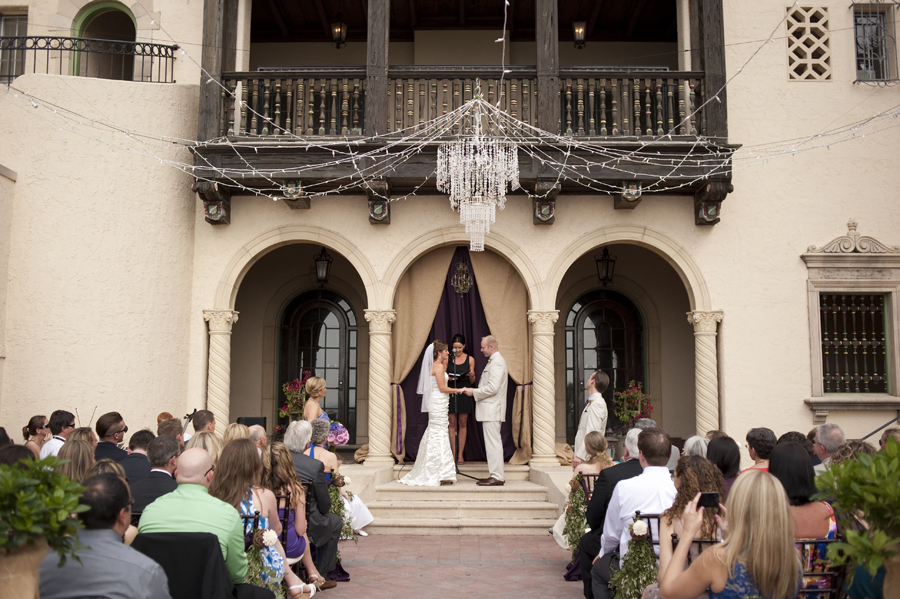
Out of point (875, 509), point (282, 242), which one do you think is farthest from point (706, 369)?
point (875, 509)

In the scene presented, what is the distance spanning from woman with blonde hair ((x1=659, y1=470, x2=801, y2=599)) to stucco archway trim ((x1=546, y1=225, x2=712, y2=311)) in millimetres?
7915

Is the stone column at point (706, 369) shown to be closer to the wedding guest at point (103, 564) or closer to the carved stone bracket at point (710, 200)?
the carved stone bracket at point (710, 200)

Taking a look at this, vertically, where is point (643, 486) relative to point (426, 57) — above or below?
below

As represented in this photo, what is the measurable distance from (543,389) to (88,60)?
8825 millimetres

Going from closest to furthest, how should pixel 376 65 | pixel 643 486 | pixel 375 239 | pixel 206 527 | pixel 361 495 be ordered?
pixel 206 527 → pixel 643 486 → pixel 361 495 → pixel 376 65 → pixel 375 239

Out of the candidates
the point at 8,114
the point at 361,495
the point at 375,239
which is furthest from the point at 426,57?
the point at 361,495

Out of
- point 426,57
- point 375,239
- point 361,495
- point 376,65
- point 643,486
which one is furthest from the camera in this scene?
point 426,57

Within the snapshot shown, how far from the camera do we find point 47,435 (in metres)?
7.59

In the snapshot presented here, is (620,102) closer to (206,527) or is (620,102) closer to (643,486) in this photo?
(643,486)

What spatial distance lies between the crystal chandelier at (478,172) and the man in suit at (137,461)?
487 cm

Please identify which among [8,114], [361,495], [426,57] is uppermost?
[426,57]

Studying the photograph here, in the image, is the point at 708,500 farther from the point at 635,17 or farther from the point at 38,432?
the point at 635,17

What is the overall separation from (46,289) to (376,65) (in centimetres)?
510

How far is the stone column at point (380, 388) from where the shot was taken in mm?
11055
